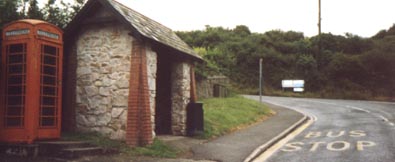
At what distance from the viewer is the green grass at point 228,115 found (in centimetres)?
1428

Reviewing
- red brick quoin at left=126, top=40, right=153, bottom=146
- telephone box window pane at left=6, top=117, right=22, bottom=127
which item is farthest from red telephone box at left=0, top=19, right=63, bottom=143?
red brick quoin at left=126, top=40, right=153, bottom=146

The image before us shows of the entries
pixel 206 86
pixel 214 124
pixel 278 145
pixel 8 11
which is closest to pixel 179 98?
pixel 214 124

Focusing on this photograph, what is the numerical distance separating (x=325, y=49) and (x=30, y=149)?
133 feet

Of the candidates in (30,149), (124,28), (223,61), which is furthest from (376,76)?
(30,149)

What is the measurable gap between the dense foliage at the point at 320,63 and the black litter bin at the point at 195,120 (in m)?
18.6

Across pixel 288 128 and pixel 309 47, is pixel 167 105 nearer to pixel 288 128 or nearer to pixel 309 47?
pixel 288 128

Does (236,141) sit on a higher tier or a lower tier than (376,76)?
A: lower

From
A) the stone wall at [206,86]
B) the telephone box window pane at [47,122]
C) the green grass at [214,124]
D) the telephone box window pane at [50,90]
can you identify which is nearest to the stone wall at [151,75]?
the green grass at [214,124]

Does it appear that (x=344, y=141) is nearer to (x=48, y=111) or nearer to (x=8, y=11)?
(x=48, y=111)

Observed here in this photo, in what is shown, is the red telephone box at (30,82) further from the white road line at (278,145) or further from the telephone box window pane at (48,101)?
the white road line at (278,145)

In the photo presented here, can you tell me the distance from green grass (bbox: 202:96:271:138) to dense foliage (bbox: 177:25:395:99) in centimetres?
1138

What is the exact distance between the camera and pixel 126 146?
10.2 meters

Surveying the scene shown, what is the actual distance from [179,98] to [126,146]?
329cm

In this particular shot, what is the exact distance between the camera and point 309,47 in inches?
1775
